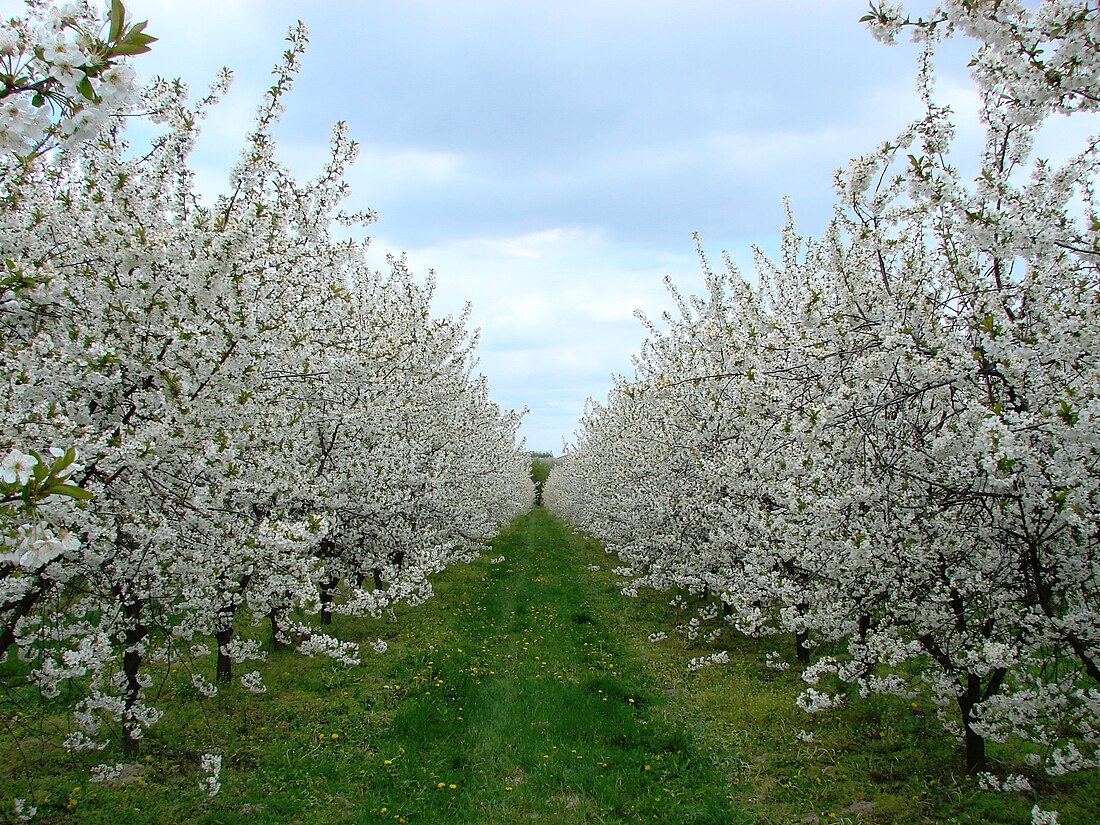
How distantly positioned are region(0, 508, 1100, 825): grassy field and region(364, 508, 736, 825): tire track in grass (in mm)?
28

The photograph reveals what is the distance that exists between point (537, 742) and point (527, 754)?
1.01ft

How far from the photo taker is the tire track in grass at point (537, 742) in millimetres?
6074

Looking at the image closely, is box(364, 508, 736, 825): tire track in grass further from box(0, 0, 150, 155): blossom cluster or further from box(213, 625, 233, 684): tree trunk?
box(0, 0, 150, 155): blossom cluster

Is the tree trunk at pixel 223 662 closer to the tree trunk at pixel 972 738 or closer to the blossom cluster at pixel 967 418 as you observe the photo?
the blossom cluster at pixel 967 418

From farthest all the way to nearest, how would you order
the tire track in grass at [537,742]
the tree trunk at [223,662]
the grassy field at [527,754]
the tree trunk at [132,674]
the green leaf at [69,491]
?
the tree trunk at [223,662]
the tree trunk at [132,674]
the tire track in grass at [537,742]
the grassy field at [527,754]
the green leaf at [69,491]

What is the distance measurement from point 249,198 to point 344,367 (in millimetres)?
3077

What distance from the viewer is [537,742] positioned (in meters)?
7.43

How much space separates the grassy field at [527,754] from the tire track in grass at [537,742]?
28 millimetres

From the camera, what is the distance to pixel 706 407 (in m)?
11.8

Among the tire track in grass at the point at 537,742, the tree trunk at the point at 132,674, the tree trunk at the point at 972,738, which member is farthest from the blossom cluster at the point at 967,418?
the tree trunk at the point at 132,674

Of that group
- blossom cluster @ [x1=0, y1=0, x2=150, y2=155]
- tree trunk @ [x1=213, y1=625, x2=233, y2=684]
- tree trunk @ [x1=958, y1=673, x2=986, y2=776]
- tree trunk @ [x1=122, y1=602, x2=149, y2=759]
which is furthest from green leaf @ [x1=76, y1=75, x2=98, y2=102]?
tree trunk @ [x1=213, y1=625, x2=233, y2=684]

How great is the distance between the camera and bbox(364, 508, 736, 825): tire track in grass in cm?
607

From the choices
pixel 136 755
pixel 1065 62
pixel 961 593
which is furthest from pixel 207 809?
pixel 1065 62

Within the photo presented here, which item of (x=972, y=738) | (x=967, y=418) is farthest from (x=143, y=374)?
(x=972, y=738)
